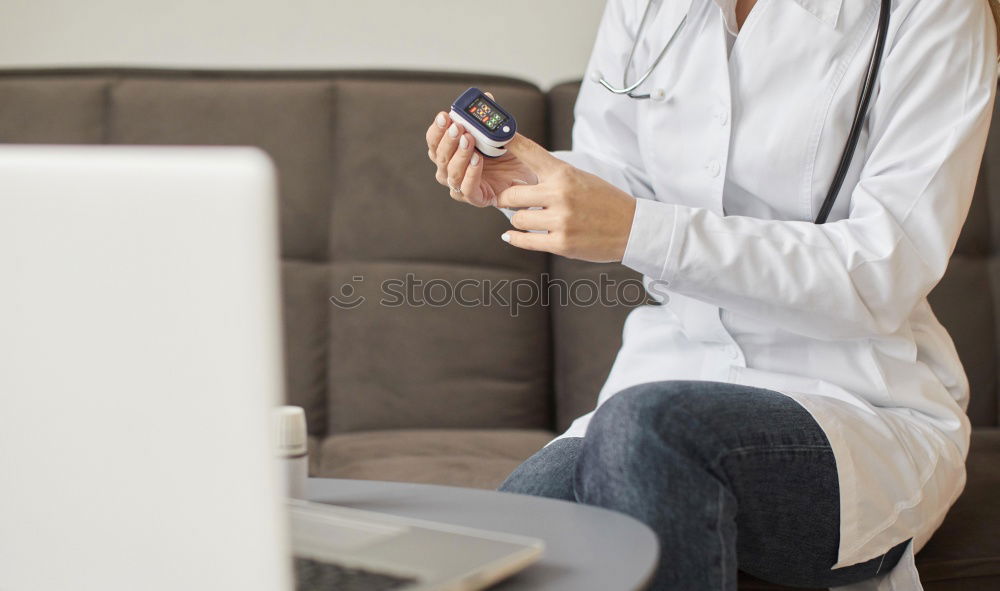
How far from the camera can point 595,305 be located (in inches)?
64.3

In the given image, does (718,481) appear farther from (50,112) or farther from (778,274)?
(50,112)

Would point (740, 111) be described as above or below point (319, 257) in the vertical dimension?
above

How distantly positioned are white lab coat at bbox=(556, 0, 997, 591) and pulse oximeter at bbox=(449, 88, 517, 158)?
164 mm

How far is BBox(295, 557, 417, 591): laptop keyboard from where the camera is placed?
0.49 metres

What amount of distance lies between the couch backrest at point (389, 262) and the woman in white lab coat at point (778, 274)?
443 millimetres

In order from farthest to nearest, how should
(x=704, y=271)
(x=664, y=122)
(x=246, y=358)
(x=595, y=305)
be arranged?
(x=595, y=305), (x=664, y=122), (x=704, y=271), (x=246, y=358)

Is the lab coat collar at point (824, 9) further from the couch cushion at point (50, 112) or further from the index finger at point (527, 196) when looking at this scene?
the couch cushion at point (50, 112)

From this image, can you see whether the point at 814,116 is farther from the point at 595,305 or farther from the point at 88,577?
the point at 88,577

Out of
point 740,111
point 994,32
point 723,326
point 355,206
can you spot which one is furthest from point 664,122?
point 355,206

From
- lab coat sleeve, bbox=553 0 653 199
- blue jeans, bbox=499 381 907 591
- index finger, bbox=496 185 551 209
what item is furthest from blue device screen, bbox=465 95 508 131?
blue jeans, bbox=499 381 907 591

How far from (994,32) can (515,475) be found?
695mm

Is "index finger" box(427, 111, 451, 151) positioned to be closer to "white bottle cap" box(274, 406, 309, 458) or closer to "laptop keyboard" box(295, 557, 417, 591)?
"white bottle cap" box(274, 406, 309, 458)

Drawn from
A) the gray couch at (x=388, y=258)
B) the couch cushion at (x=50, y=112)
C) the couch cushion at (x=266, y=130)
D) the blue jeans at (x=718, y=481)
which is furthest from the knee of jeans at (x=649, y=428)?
the couch cushion at (x=50, y=112)

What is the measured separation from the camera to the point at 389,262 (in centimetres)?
162
